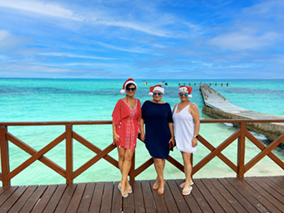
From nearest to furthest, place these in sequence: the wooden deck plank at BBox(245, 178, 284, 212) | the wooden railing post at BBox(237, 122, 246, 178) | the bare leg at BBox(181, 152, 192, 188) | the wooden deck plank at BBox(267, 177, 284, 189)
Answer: the wooden deck plank at BBox(245, 178, 284, 212)
the bare leg at BBox(181, 152, 192, 188)
the wooden deck plank at BBox(267, 177, 284, 189)
the wooden railing post at BBox(237, 122, 246, 178)

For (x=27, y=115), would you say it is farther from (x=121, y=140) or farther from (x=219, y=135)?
(x=121, y=140)

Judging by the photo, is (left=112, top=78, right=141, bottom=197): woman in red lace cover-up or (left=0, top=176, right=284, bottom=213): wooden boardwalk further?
(left=112, top=78, right=141, bottom=197): woman in red lace cover-up

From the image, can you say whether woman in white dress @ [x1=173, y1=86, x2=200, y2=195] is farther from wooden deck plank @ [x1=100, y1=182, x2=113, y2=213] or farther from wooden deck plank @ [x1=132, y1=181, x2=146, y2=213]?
wooden deck plank @ [x1=100, y1=182, x2=113, y2=213]

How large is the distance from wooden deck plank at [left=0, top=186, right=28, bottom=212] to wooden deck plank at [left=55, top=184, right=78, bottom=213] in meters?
0.60

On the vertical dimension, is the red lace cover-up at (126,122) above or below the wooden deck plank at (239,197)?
above

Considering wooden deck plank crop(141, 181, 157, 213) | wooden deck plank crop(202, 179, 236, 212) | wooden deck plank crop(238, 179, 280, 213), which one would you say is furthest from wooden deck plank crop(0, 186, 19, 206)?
wooden deck plank crop(238, 179, 280, 213)

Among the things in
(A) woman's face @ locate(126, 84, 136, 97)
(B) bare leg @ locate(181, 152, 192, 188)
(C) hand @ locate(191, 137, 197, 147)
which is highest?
(A) woman's face @ locate(126, 84, 136, 97)

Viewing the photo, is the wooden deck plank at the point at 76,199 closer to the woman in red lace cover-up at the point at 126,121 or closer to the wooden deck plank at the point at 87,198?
the wooden deck plank at the point at 87,198

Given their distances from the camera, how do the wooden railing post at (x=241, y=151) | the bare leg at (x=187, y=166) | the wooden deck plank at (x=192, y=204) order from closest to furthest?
the wooden deck plank at (x=192, y=204), the bare leg at (x=187, y=166), the wooden railing post at (x=241, y=151)

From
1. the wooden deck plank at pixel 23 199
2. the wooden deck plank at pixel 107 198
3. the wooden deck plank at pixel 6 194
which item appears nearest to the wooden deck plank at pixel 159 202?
the wooden deck plank at pixel 107 198

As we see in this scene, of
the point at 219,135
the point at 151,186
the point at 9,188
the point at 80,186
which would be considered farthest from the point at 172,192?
the point at 219,135

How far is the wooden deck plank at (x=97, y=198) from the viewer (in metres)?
2.68

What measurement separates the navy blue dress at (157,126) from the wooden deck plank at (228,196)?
39.3 inches

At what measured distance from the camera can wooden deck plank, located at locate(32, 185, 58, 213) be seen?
265cm
